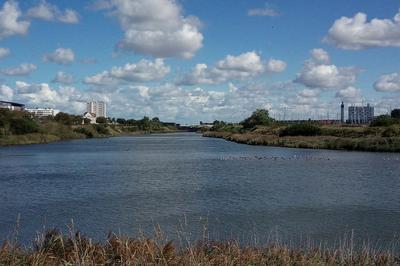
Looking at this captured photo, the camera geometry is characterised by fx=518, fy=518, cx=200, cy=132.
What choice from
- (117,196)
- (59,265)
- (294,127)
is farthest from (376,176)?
(294,127)

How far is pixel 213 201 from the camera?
2842 cm

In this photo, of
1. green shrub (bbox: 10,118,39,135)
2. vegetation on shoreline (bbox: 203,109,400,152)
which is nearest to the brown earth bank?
vegetation on shoreline (bbox: 203,109,400,152)

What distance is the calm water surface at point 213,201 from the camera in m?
20.7

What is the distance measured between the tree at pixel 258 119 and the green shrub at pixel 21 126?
240ft

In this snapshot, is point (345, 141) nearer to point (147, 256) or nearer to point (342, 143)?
point (342, 143)

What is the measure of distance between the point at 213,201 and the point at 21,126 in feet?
343

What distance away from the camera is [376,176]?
41.1 m

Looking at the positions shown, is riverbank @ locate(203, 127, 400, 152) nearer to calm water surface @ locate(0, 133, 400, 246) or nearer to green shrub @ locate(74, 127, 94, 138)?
calm water surface @ locate(0, 133, 400, 246)

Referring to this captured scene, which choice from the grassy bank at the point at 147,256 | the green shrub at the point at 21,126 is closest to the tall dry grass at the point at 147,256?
the grassy bank at the point at 147,256

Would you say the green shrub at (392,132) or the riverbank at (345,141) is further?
the green shrub at (392,132)

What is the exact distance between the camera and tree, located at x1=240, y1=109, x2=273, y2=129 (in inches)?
6747

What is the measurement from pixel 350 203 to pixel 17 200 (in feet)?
60.6

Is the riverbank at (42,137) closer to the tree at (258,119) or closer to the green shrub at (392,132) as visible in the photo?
the tree at (258,119)

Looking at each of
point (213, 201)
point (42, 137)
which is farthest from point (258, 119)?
point (213, 201)
